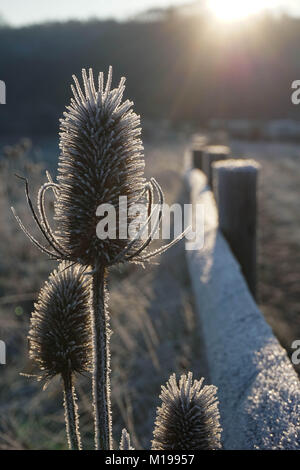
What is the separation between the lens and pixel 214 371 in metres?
2.31

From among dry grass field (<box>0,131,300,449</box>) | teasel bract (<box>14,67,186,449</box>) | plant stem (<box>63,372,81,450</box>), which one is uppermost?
teasel bract (<box>14,67,186,449</box>)

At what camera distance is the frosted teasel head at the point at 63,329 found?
5.00ft

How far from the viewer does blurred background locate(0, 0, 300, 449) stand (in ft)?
10.8

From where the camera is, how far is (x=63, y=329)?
153 cm

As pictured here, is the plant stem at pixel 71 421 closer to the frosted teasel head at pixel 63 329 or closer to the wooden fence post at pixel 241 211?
the frosted teasel head at pixel 63 329

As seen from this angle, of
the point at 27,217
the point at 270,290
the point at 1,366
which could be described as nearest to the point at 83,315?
the point at 1,366

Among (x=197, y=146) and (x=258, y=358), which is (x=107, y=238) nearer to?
(x=258, y=358)

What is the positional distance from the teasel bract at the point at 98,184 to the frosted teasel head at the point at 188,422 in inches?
6.9

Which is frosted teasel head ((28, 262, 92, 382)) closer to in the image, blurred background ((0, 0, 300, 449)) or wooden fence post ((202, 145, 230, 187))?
blurred background ((0, 0, 300, 449))

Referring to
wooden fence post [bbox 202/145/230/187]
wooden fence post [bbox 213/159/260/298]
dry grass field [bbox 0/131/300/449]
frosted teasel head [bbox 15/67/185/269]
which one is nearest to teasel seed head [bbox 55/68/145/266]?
frosted teasel head [bbox 15/67/185/269]

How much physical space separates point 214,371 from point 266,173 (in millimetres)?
9569

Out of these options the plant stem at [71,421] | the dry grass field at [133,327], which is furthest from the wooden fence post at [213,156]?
the plant stem at [71,421]

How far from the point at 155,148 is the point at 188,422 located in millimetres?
15835

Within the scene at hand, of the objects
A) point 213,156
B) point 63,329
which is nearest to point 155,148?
point 213,156
